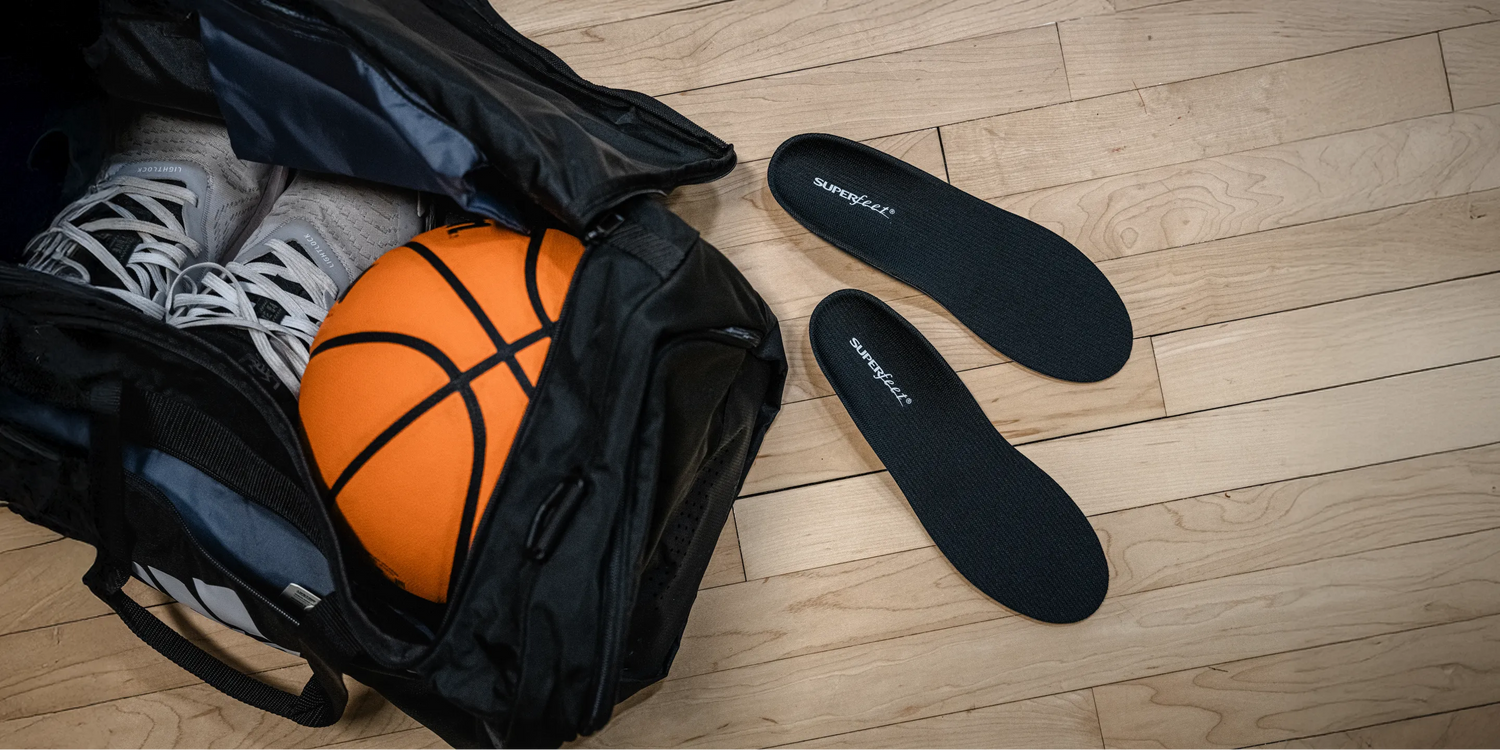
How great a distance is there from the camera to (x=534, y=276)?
795 millimetres

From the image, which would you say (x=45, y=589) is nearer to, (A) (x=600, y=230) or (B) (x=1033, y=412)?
(A) (x=600, y=230)

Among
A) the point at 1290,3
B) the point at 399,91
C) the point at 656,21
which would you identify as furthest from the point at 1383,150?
the point at 399,91

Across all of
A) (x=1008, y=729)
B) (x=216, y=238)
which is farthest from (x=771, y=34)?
(x=1008, y=729)

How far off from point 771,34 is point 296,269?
2.17 feet

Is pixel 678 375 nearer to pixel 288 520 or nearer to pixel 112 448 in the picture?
pixel 288 520

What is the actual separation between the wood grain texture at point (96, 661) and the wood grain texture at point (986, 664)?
51 cm

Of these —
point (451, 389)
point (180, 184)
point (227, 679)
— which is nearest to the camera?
point (451, 389)

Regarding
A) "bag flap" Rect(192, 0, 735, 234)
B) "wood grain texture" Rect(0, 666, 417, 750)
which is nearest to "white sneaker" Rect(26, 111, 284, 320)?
"bag flap" Rect(192, 0, 735, 234)

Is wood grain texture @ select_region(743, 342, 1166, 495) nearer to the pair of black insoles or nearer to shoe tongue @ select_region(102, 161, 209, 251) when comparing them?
the pair of black insoles

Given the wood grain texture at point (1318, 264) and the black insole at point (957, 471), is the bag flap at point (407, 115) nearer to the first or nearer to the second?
the black insole at point (957, 471)

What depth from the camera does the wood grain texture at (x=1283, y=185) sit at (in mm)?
1087

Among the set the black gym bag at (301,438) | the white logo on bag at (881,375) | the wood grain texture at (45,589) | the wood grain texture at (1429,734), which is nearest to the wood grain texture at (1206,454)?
the white logo on bag at (881,375)

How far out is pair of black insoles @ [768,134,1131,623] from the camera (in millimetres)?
1073

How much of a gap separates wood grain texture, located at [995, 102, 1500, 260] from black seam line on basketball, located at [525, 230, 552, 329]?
684 millimetres
